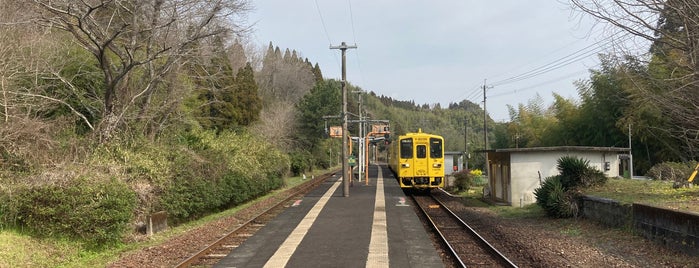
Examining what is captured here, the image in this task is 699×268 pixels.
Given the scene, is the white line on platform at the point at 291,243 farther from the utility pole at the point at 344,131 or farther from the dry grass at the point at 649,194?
the dry grass at the point at 649,194

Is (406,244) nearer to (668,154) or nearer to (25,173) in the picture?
(25,173)

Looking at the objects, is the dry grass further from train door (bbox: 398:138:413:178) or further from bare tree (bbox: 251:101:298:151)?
bare tree (bbox: 251:101:298:151)

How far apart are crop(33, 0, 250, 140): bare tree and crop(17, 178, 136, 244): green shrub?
4520 millimetres

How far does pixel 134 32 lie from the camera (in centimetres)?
1464

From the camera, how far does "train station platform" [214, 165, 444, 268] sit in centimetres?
841

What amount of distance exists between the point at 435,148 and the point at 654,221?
15875mm

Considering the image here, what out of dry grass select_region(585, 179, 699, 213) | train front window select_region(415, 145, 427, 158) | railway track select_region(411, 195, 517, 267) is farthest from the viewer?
train front window select_region(415, 145, 427, 158)

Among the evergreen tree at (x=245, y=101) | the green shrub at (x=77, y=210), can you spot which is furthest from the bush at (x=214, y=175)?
the evergreen tree at (x=245, y=101)

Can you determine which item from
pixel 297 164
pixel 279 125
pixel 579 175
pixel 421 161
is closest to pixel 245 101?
pixel 297 164

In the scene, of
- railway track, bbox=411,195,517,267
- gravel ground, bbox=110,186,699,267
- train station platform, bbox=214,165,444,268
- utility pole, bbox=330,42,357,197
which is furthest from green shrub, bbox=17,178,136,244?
utility pole, bbox=330,42,357,197

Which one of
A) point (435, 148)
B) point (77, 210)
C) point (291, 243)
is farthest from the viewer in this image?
point (435, 148)

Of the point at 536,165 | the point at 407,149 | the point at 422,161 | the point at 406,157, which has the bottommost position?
the point at 536,165

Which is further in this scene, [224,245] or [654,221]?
[224,245]

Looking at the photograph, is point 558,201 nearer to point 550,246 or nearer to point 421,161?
point 550,246
